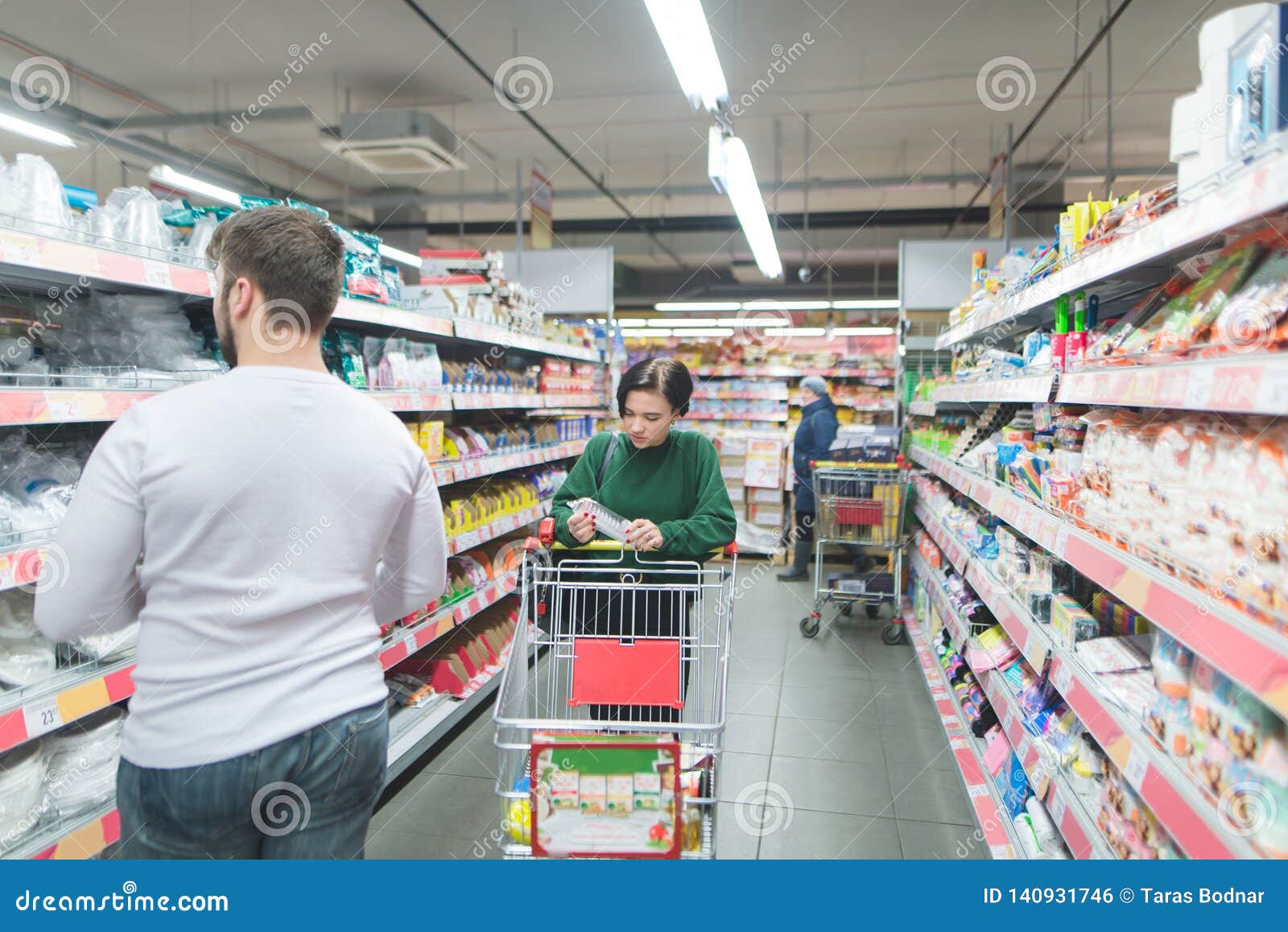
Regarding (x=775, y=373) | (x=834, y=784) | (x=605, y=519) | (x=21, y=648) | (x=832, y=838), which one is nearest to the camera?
(x=21, y=648)

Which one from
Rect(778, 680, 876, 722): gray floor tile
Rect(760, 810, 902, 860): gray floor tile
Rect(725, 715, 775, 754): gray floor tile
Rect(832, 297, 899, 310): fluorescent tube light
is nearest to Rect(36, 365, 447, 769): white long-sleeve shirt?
Rect(760, 810, 902, 860): gray floor tile

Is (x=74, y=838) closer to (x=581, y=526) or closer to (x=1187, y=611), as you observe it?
(x=581, y=526)

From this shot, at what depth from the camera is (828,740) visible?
12.9 ft

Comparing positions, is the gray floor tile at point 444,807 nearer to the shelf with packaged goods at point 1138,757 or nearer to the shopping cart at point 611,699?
the shopping cart at point 611,699

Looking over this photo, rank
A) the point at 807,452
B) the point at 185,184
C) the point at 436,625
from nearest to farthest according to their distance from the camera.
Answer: the point at 436,625 → the point at 185,184 → the point at 807,452

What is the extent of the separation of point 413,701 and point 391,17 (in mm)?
4976

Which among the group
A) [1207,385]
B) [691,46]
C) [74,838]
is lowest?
[74,838]

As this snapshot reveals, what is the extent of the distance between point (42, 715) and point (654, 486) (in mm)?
1705

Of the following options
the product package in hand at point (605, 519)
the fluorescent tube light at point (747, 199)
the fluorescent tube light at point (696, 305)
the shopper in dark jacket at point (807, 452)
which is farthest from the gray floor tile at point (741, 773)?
the fluorescent tube light at point (696, 305)

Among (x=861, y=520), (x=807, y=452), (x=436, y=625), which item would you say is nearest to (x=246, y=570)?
(x=436, y=625)

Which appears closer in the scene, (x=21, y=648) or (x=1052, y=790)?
(x=21, y=648)

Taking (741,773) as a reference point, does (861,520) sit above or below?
above
